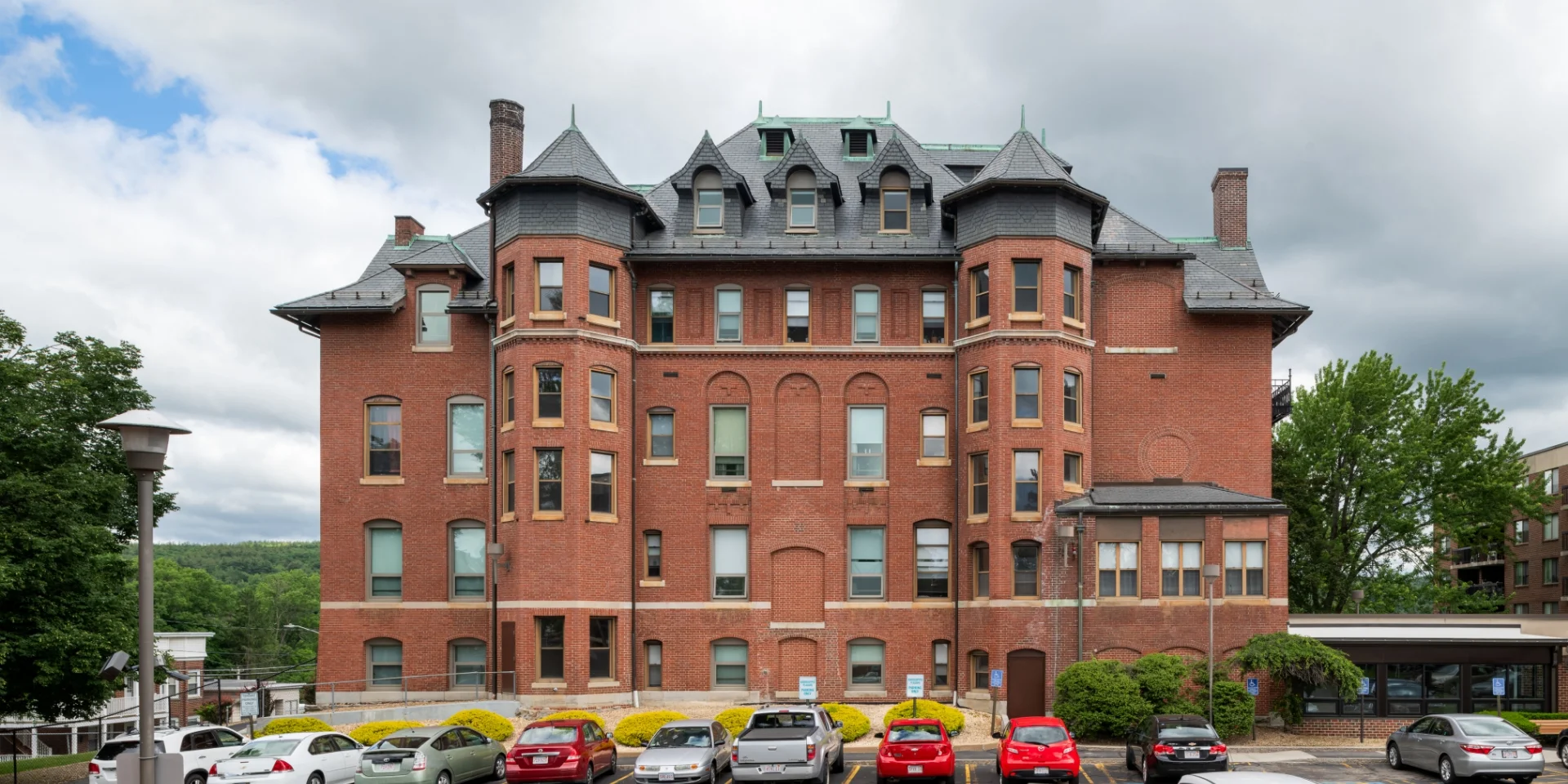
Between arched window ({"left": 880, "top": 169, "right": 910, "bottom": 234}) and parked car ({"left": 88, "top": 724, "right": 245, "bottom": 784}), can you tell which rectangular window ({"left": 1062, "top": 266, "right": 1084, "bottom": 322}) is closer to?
arched window ({"left": 880, "top": 169, "right": 910, "bottom": 234})

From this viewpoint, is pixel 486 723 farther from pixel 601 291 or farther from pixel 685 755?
pixel 601 291

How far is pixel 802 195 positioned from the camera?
45.4 meters

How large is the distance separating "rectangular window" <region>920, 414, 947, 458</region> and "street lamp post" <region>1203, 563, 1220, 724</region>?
31.3ft

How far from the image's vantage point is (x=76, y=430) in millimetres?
37781

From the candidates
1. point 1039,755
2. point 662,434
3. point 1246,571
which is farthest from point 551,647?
point 1246,571

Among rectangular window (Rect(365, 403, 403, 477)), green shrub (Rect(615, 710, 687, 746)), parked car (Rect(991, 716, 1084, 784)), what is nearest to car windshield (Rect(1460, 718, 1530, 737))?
parked car (Rect(991, 716, 1084, 784))

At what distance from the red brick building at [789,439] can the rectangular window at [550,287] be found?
8 centimetres

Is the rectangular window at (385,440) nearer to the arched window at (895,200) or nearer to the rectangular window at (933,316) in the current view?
the arched window at (895,200)

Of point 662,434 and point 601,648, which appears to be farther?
point 662,434

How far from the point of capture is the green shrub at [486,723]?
116 ft

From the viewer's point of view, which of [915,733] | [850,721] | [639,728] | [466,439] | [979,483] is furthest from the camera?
[466,439]

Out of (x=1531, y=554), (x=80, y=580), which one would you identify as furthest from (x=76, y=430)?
(x=1531, y=554)

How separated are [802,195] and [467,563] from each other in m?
17.8

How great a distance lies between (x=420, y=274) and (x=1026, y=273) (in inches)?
844
